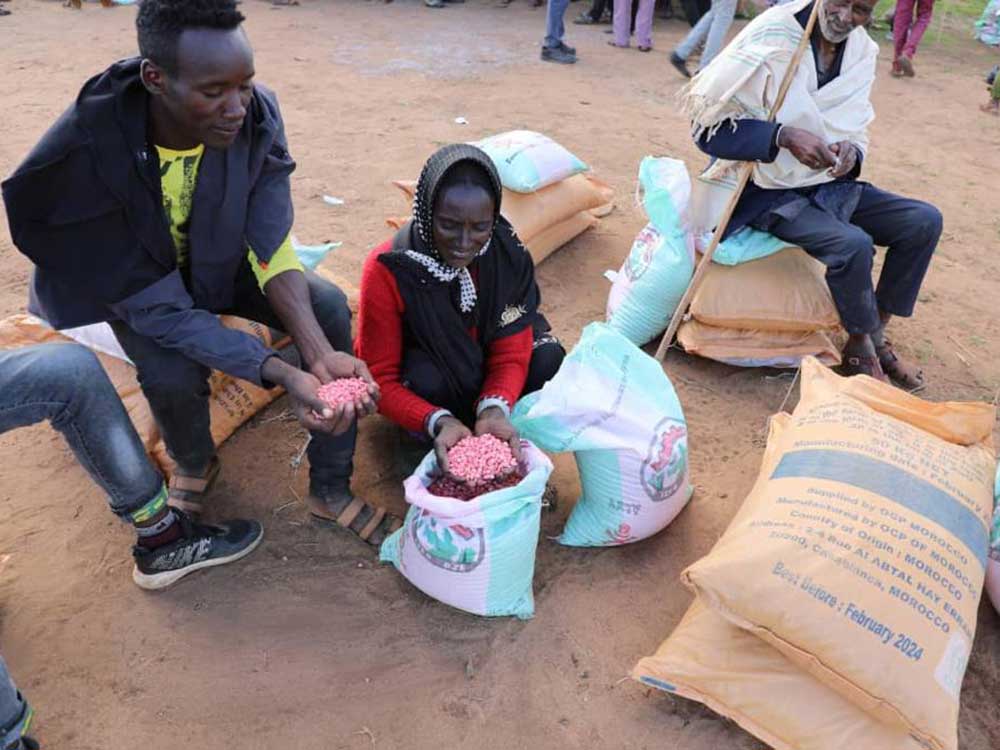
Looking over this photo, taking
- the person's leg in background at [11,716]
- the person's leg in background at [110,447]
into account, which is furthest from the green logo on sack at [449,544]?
the person's leg in background at [11,716]

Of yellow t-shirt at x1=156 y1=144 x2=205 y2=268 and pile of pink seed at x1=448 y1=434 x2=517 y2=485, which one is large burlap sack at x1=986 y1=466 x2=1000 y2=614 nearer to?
pile of pink seed at x1=448 y1=434 x2=517 y2=485

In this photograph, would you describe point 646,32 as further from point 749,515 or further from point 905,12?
point 749,515

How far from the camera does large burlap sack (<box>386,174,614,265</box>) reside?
11.2ft

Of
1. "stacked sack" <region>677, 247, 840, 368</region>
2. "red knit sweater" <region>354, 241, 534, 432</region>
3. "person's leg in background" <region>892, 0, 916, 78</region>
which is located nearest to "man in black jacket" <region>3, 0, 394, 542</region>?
"red knit sweater" <region>354, 241, 534, 432</region>

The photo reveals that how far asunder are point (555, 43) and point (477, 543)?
636cm

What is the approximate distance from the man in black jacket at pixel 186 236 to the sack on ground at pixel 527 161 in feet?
4.38

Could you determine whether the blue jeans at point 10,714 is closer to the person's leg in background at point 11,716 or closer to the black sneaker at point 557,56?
the person's leg in background at point 11,716

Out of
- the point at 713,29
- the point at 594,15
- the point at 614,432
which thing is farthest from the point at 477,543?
the point at 594,15

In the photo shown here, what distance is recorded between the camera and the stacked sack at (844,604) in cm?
155

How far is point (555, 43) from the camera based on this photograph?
7.07 meters

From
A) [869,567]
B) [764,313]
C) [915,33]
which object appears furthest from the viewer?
[915,33]

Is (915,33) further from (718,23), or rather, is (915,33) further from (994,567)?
(994,567)

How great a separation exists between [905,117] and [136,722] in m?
6.72

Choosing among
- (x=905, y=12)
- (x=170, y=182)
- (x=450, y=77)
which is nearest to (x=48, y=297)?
(x=170, y=182)
